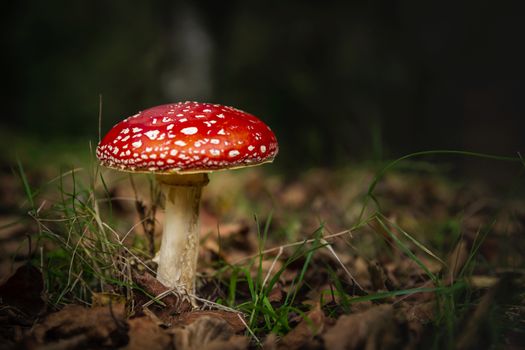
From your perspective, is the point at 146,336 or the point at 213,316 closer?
the point at 146,336

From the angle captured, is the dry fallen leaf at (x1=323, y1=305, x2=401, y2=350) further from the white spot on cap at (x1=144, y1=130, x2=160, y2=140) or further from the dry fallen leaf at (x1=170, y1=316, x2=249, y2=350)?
the white spot on cap at (x1=144, y1=130, x2=160, y2=140)

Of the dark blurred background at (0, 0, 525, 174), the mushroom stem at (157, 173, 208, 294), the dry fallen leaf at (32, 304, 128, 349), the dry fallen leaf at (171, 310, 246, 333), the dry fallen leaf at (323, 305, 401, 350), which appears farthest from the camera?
the dark blurred background at (0, 0, 525, 174)

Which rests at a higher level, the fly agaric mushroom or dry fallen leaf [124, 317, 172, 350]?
the fly agaric mushroom

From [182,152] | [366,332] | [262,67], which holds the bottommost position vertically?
[366,332]

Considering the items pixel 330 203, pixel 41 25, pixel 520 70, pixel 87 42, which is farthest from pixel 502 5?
pixel 41 25

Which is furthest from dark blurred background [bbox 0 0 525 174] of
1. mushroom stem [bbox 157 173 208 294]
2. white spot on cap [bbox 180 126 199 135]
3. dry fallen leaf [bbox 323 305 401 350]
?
dry fallen leaf [bbox 323 305 401 350]

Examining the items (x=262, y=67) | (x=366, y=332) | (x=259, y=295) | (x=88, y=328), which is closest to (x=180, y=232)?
(x=259, y=295)

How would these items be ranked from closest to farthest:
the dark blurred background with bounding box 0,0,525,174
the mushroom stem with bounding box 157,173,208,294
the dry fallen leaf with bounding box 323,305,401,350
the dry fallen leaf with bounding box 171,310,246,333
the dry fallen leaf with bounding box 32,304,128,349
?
the dry fallen leaf with bounding box 323,305,401,350
the dry fallen leaf with bounding box 32,304,128,349
the dry fallen leaf with bounding box 171,310,246,333
the mushroom stem with bounding box 157,173,208,294
the dark blurred background with bounding box 0,0,525,174

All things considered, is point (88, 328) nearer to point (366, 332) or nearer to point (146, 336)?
point (146, 336)
